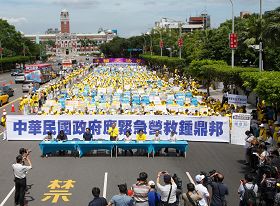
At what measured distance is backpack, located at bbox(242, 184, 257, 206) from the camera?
9.97m

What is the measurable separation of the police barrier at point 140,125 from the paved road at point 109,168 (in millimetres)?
929

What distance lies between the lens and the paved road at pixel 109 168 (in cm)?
1382

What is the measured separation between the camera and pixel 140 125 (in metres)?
21.2

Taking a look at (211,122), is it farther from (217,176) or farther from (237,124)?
(217,176)

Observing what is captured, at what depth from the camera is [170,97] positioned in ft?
113

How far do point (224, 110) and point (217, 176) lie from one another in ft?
56.9

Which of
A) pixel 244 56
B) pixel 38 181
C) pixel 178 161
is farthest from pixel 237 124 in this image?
pixel 244 56

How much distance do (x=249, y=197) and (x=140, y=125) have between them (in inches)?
450

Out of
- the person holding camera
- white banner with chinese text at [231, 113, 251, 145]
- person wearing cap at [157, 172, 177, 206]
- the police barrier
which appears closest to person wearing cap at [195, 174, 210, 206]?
the person holding camera

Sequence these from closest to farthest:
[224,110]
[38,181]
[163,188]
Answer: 1. [163,188]
2. [38,181]
3. [224,110]

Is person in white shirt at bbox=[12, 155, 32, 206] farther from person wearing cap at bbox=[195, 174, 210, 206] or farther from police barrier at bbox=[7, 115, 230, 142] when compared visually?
police barrier at bbox=[7, 115, 230, 142]

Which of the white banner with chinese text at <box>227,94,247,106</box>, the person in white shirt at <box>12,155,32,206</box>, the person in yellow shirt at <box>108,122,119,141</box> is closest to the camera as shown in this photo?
the person in white shirt at <box>12,155,32,206</box>

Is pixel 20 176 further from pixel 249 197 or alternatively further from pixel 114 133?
pixel 114 133

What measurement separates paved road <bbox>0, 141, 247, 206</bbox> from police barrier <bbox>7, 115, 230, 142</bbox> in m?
0.93
